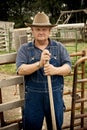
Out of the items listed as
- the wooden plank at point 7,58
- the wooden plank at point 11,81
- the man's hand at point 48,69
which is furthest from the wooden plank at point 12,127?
the man's hand at point 48,69

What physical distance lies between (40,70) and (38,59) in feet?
0.41

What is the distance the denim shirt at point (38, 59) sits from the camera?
12.7ft

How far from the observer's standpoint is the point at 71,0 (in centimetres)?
3875

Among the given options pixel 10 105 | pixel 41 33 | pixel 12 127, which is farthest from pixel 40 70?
pixel 12 127

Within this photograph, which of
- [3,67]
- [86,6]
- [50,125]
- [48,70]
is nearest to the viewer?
[48,70]

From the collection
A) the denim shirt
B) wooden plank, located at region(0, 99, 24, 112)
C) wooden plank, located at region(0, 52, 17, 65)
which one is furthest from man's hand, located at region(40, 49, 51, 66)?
wooden plank, located at region(0, 99, 24, 112)

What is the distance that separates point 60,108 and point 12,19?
37.0 metres

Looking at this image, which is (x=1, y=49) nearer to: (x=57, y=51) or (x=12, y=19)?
(x=57, y=51)

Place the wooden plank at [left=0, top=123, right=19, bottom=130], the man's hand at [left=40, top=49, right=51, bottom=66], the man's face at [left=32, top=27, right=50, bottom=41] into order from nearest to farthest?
the man's hand at [left=40, top=49, right=51, bottom=66]
the man's face at [left=32, top=27, right=50, bottom=41]
the wooden plank at [left=0, top=123, right=19, bottom=130]

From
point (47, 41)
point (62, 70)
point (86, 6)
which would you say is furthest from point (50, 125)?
point (86, 6)

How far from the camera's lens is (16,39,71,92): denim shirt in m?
3.86

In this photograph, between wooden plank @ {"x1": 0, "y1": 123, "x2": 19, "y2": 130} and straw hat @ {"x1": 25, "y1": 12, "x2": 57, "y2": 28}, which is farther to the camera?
wooden plank @ {"x1": 0, "y1": 123, "x2": 19, "y2": 130}

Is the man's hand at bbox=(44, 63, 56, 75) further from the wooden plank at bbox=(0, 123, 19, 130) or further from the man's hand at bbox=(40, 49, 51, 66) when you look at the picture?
the wooden plank at bbox=(0, 123, 19, 130)

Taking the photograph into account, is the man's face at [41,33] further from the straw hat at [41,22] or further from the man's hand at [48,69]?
the man's hand at [48,69]
